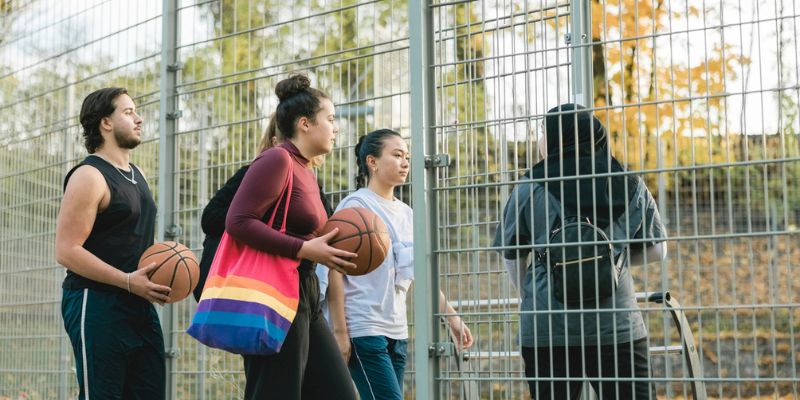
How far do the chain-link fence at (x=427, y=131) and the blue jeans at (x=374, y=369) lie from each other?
1.19ft

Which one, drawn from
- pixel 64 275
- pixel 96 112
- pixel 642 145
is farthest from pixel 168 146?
pixel 642 145

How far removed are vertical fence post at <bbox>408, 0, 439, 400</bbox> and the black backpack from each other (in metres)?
0.65

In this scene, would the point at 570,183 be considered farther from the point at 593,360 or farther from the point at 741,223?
the point at 741,223

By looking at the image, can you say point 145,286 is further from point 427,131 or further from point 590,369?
point 590,369

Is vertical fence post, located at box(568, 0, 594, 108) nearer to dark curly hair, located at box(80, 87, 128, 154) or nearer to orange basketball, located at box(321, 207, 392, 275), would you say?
orange basketball, located at box(321, 207, 392, 275)

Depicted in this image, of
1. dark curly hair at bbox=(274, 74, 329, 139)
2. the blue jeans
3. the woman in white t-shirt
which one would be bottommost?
the blue jeans

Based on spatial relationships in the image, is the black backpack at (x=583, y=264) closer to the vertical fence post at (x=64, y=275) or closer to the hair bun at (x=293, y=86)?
the hair bun at (x=293, y=86)

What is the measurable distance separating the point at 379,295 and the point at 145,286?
1.27m

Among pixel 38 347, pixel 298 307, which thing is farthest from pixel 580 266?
pixel 38 347

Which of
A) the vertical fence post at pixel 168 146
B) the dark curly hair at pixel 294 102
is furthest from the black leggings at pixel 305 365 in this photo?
the vertical fence post at pixel 168 146

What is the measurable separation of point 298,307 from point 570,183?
126 cm

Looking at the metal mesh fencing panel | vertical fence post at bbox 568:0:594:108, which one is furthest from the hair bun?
vertical fence post at bbox 568:0:594:108

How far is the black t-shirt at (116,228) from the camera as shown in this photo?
17.6ft

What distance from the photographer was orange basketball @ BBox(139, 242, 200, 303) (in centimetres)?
529
